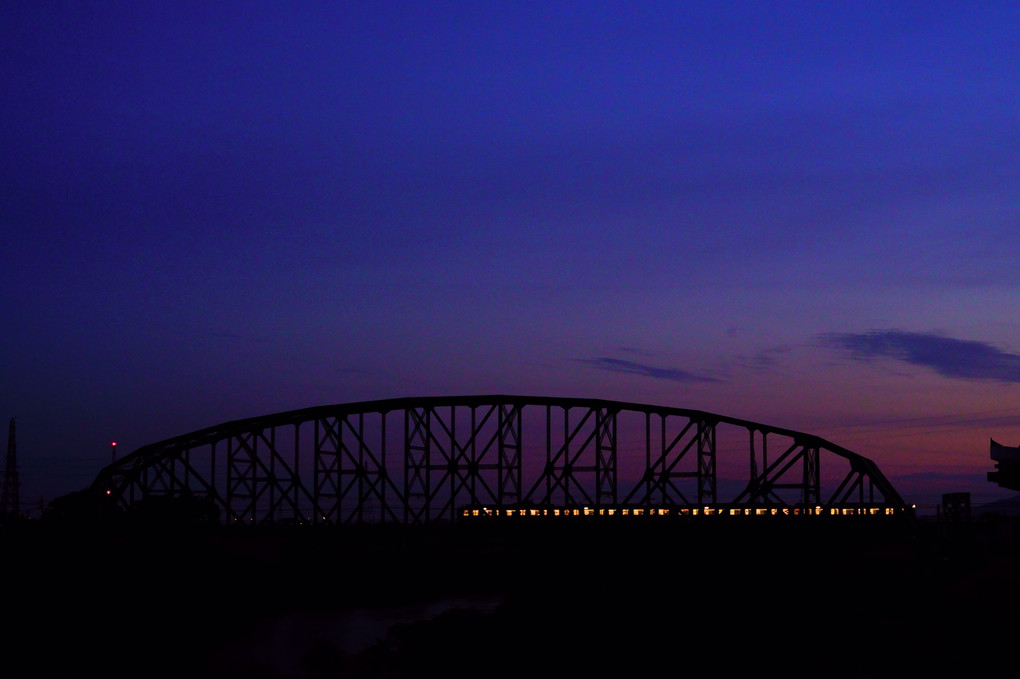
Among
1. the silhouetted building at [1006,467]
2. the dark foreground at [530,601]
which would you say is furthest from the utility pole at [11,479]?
the silhouetted building at [1006,467]

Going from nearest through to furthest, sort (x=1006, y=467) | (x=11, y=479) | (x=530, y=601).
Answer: (x=1006, y=467)
(x=530, y=601)
(x=11, y=479)

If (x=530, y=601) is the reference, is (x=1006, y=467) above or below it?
above

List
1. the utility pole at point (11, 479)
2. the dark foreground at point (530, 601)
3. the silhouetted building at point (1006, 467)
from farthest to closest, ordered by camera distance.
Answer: the utility pole at point (11, 479) < the silhouetted building at point (1006, 467) < the dark foreground at point (530, 601)

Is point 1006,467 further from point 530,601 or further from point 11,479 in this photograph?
point 11,479

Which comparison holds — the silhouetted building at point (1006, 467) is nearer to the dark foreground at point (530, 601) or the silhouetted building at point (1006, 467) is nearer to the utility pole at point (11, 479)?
the dark foreground at point (530, 601)

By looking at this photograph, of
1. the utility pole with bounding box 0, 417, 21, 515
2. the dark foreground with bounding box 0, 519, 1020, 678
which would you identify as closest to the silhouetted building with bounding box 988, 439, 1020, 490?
the dark foreground with bounding box 0, 519, 1020, 678

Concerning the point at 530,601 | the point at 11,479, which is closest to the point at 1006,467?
the point at 530,601

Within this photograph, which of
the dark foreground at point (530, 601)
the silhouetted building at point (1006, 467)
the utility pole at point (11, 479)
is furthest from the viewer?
the utility pole at point (11, 479)

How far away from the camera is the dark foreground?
1934 inches

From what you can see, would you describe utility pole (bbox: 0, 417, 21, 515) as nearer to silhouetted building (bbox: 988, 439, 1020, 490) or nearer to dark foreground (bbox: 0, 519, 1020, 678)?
dark foreground (bbox: 0, 519, 1020, 678)

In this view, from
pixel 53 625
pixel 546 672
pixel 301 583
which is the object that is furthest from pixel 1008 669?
pixel 301 583

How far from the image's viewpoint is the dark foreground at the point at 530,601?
49.1 metres

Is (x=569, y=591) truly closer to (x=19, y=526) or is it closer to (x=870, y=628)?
(x=870, y=628)

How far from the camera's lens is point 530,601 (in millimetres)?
63750
